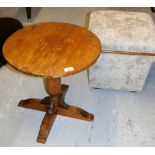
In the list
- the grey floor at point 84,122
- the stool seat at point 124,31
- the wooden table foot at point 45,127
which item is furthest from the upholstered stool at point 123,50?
the wooden table foot at point 45,127

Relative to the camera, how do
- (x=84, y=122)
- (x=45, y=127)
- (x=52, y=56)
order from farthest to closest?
(x=84, y=122) < (x=45, y=127) < (x=52, y=56)

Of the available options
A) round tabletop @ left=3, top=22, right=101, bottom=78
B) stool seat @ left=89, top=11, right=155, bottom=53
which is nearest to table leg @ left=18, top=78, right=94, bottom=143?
round tabletop @ left=3, top=22, right=101, bottom=78

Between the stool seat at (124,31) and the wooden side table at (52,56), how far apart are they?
0.23 m

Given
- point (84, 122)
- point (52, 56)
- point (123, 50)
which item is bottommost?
point (84, 122)

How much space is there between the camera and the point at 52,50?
1.40 meters

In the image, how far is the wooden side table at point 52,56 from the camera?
4.19 ft

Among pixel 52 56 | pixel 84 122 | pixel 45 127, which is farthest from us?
pixel 84 122

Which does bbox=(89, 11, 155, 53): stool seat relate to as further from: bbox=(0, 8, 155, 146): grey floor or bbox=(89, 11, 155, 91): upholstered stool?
bbox=(0, 8, 155, 146): grey floor

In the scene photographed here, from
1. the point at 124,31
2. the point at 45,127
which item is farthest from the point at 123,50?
the point at 45,127

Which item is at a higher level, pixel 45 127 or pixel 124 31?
pixel 124 31

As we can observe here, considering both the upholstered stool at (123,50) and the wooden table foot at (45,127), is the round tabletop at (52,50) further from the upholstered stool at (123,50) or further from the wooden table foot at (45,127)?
the wooden table foot at (45,127)

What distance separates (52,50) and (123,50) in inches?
22.4

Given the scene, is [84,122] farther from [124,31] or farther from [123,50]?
[124,31]
